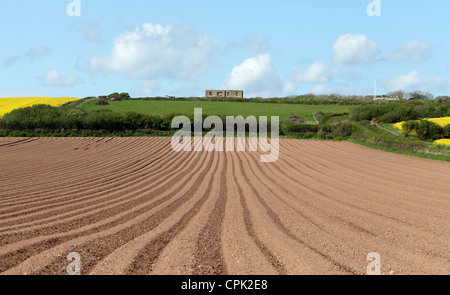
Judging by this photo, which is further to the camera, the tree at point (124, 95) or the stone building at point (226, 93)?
the stone building at point (226, 93)

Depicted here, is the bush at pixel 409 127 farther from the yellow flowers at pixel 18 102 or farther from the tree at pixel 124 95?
the tree at pixel 124 95

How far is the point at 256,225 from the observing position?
6945 millimetres

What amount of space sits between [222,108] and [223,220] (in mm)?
51537

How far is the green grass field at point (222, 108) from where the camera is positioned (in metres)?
53.9

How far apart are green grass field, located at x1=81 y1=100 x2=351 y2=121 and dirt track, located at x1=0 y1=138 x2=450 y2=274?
1513 inches

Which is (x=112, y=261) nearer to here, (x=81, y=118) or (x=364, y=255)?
(x=364, y=255)

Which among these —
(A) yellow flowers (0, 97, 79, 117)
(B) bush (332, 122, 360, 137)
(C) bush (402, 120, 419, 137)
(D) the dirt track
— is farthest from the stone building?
(D) the dirt track

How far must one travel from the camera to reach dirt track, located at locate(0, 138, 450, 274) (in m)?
4.77

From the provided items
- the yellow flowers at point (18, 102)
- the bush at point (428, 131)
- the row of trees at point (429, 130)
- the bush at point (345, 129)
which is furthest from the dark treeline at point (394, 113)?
the yellow flowers at point (18, 102)

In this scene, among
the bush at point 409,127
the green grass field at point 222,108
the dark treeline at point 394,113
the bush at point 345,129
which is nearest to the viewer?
the bush at point 409,127

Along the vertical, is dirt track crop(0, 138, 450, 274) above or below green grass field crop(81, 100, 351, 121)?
below

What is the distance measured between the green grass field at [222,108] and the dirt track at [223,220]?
3843cm

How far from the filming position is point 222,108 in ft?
191

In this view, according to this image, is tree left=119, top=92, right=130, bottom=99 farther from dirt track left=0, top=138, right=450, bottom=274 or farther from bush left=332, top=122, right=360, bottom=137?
dirt track left=0, top=138, right=450, bottom=274
